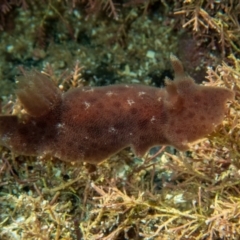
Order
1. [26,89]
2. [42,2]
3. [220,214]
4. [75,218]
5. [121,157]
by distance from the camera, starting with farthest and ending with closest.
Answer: [42,2]
[121,157]
[75,218]
[26,89]
[220,214]

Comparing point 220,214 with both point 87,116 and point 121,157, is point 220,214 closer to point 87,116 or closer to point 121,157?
point 121,157

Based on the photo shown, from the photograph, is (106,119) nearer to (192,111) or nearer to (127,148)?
(127,148)

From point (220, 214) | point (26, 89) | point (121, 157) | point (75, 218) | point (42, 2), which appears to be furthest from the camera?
point (42, 2)

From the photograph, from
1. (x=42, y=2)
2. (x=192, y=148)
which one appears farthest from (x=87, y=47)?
(x=192, y=148)

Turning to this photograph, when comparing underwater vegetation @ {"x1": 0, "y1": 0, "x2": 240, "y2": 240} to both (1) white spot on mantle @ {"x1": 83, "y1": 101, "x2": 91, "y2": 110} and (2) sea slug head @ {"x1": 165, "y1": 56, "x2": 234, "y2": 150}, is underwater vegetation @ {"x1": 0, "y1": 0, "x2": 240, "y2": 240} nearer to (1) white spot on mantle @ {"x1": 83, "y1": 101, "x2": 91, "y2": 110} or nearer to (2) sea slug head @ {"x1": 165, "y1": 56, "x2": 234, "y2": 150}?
(2) sea slug head @ {"x1": 165, "y1": 56, "x2": 234, "y2": 150}

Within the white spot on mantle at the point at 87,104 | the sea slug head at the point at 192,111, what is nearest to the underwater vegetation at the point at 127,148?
→ the sea slug head at the point at 192,111

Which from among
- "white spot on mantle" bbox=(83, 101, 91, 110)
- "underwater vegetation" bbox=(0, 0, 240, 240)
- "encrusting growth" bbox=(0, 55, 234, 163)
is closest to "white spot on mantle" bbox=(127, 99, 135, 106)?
"encrusting growth" bbox=(0, 55, 234, 163)

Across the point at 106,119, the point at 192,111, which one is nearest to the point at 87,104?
the point at 106,119
